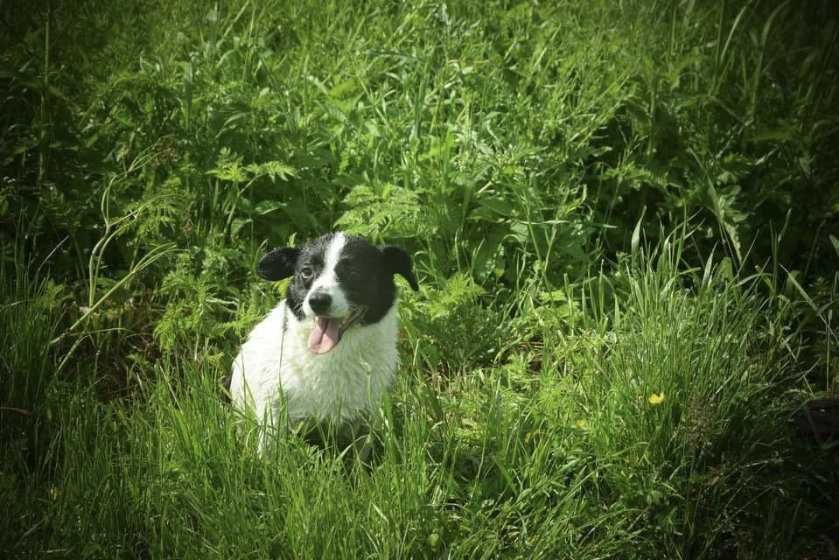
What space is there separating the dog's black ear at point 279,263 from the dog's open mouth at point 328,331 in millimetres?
285

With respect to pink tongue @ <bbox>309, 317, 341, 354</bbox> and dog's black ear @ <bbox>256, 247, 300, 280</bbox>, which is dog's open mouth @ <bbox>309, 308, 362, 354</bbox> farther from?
dog's black ear @ <bbox>256, 247, 300, 280</bbox>

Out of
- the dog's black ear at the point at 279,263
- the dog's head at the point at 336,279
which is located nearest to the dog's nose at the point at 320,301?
the dog's head at the point at 336,279

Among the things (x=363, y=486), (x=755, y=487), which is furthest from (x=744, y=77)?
(x=363, y=486)

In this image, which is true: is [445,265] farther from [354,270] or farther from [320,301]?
[320,301]

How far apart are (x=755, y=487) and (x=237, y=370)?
6.32 ft

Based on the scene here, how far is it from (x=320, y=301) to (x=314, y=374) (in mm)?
345

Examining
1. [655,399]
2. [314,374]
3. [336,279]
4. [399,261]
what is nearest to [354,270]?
[336,279]

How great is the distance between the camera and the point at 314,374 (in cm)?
377

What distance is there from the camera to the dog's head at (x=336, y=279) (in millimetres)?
3627

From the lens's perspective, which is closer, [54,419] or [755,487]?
[755,487]

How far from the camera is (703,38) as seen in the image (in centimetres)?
584

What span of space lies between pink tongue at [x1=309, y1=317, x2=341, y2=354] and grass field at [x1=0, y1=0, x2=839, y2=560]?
0.29 m

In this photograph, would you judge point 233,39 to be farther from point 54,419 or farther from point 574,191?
point 54,419

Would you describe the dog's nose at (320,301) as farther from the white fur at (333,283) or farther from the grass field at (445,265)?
the grass field at (445,265)
